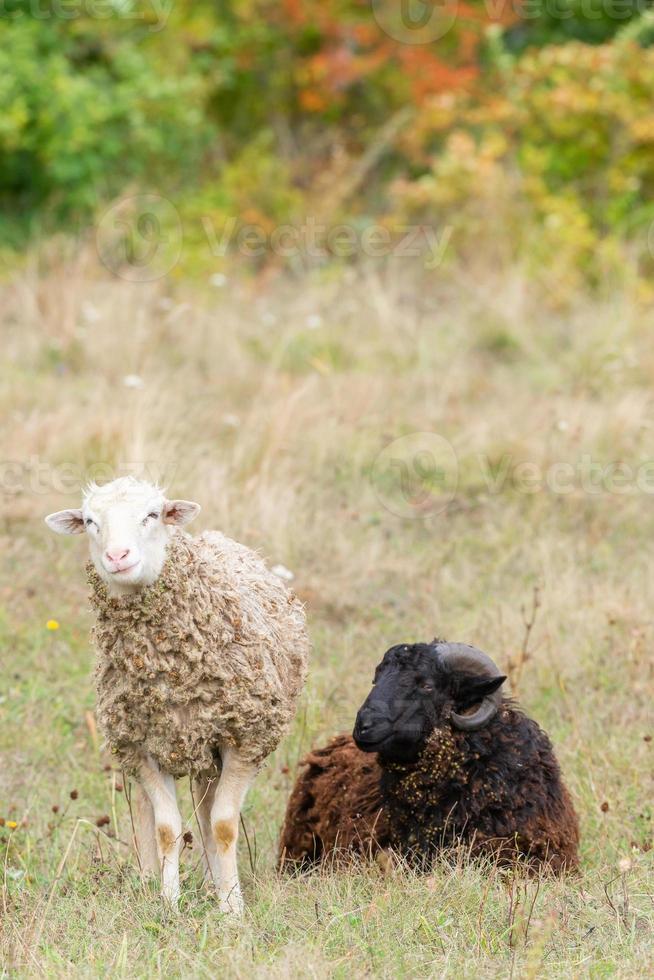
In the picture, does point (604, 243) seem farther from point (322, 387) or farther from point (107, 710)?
point (107, 710)

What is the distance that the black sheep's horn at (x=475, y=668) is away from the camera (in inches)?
198

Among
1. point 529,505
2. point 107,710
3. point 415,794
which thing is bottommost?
point 529,505

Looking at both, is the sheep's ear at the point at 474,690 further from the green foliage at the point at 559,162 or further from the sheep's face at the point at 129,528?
the green foliage at the point at 559,162

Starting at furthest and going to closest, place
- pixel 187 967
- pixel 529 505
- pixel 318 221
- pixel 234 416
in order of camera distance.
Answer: pixel 318 221 → pixel 234 416 → pixel 529 505 → pixel 187 967

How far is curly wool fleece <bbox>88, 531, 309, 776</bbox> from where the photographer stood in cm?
458

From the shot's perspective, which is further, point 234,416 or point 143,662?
point 234,416

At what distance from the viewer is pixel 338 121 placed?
55.5ft

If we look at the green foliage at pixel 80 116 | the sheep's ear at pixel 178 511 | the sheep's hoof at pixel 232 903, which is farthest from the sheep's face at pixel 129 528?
the green foliage at pixel 80 116

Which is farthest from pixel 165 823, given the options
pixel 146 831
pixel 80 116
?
pixel 80 116

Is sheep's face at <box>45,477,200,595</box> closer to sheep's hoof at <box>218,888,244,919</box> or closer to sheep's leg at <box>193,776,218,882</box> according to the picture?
sheep's leg at <box>193,776,218,882</box>

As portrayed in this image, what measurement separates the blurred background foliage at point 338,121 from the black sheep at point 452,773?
7.86m

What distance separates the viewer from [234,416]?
9.28 meters

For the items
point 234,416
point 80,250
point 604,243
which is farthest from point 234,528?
point 604,243

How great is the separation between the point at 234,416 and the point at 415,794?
4659 millimetres
